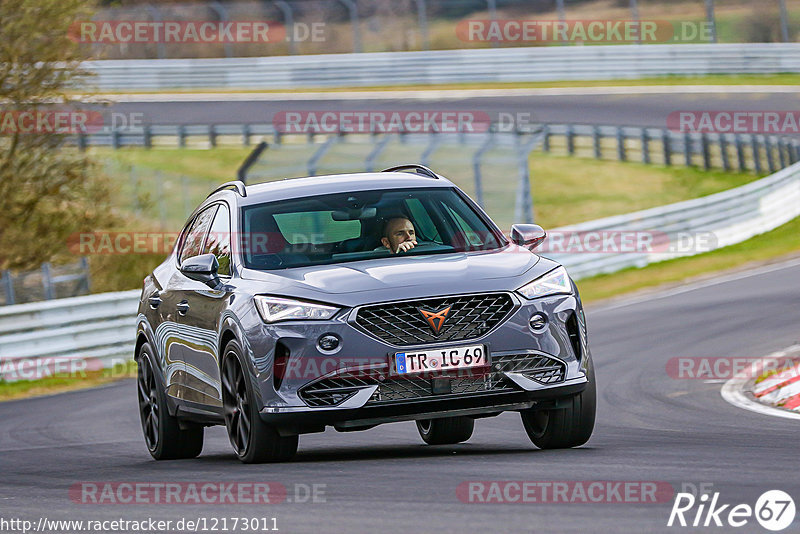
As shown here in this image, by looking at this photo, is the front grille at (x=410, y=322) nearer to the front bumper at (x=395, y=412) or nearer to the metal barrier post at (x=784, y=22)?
the front bumper at (x=395, y=412)

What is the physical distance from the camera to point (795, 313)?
17.3 m

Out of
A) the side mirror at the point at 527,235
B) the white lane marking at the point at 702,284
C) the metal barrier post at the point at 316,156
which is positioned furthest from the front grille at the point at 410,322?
the metal barrier post at the point at 316,156

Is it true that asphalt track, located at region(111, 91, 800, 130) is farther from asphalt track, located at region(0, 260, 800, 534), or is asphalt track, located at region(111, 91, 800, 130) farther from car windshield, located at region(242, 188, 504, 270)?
car windshield, located at region(242, 188, 504, 270)

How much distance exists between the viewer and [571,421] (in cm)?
838

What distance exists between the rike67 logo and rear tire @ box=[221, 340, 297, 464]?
105 inches

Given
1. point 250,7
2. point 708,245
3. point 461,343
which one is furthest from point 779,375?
point 250,7

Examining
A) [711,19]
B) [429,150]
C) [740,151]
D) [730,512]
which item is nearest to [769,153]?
[740,151]

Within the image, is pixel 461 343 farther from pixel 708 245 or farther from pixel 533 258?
pixel 708 245

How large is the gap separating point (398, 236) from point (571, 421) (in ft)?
5.08

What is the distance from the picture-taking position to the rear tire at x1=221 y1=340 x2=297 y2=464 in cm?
806

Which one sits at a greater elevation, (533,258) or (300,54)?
(533,258)

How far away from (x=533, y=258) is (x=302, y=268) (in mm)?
1355

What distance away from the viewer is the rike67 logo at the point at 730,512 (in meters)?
5.64

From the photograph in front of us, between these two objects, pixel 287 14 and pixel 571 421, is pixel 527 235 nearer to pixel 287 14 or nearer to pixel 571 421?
pixel 571 421
